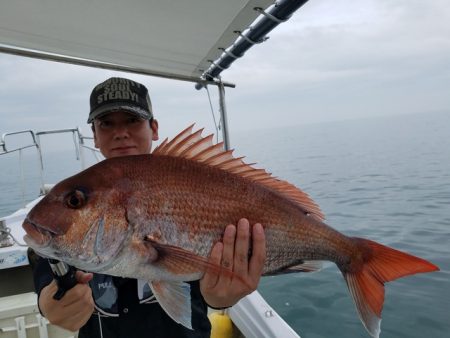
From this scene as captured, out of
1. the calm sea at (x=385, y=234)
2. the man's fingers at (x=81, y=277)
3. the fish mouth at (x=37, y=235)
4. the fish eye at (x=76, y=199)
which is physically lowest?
the calm sea at (x=385, y=234)

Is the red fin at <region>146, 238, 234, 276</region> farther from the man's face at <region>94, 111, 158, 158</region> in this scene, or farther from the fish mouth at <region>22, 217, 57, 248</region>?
the man's face at <region>94, 111, 158, 158</region>

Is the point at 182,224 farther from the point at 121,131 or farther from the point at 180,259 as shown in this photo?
the point at 121,131

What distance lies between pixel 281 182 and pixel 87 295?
953mm

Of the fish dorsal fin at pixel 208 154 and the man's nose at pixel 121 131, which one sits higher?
the man's nose at pixel 121 131

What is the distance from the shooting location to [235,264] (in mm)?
1489

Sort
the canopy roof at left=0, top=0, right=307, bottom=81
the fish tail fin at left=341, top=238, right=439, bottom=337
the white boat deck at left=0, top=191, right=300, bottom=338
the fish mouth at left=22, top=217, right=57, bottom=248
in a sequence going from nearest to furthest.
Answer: the fish mouth at left=22, top=217, right=57, bottom=248, the fish tail fin at left=341, top=238, right=439, bottom=337, the canopy roof at left=0, top=0, right=307, bottom=81, the white boat deck at left=0, top=191, right=300, bottom=338

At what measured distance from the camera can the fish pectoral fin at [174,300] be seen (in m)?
1.31

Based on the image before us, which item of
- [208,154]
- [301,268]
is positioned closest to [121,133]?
[208,154]

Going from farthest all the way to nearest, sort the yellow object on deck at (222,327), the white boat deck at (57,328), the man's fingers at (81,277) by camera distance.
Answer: the yellow object on deck at (222,327) → the white boat deck at (57,328) → the man's fingers at (81,277)

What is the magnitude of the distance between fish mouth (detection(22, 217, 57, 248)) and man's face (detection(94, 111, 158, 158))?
2.75 feet

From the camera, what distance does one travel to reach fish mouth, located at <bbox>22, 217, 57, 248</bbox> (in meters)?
1.15

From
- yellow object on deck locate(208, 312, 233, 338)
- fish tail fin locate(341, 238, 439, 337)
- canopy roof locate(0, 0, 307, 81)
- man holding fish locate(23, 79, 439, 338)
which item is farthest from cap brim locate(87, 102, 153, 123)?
yellow object on deck locate(208, 312, 233, 338)

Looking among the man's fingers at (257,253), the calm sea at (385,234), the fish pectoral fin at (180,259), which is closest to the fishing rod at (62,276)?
the fish pectoral fin at (180,259)

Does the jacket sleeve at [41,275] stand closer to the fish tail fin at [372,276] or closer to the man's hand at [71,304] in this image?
the man's hand at [71,304]
